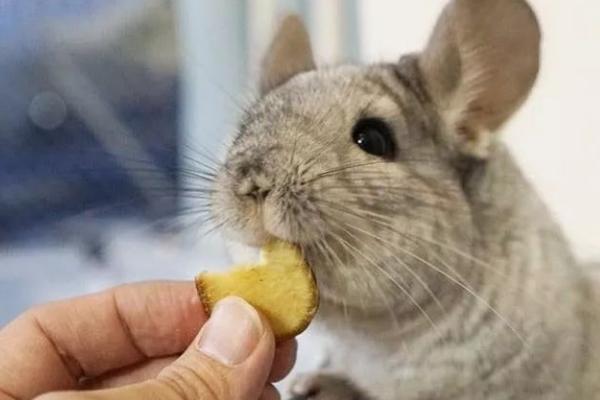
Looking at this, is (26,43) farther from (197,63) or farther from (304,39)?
(304,39)

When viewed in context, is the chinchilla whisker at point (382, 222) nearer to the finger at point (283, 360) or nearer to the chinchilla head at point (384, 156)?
the chinchilla head at point (384, 156)

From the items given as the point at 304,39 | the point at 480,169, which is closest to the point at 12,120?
the point at 304,39

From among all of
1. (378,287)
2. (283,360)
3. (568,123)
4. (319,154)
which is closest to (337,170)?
(319,154)

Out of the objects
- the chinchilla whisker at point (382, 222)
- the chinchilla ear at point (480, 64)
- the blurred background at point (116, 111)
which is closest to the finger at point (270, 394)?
the chinchilla whisker at point (382, 222)

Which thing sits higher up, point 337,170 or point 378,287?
point 337,170

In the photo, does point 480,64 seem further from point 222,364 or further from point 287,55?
point 222,364

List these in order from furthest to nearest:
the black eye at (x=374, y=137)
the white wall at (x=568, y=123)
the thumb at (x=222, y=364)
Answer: the white wall at (x=568, y=123) → the black eye at (x=374, y=137) → the thumb at (x=222, y=364)
